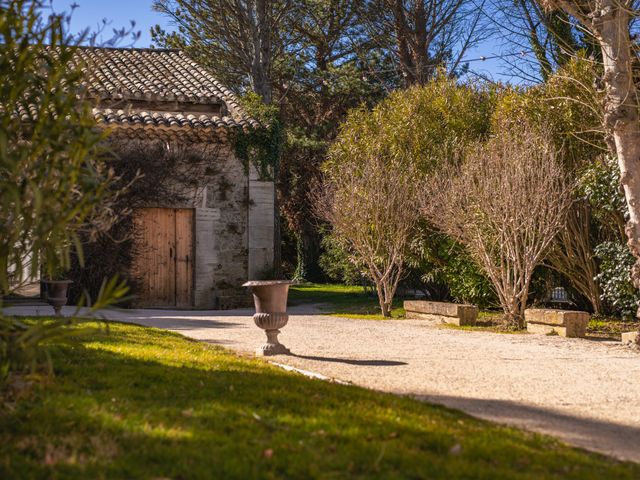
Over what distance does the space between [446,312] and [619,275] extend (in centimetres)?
277

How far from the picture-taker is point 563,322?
1040 cm

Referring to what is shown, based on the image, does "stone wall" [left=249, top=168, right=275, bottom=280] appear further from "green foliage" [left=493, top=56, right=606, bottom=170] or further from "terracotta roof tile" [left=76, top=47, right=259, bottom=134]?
"green foliage" [left=493, top=56, right=606, bottom=170]

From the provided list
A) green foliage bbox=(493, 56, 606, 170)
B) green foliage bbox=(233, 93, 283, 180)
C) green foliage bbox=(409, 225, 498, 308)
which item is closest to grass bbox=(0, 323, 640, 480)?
green foliage bbox=(409, 225, 498, 308)

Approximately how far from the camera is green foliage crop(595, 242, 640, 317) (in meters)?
11.3

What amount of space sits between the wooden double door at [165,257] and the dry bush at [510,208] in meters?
5.94

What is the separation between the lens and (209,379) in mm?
5746

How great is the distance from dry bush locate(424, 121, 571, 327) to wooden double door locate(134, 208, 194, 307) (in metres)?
5.94

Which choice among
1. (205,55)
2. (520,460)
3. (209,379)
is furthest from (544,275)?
(205,55)

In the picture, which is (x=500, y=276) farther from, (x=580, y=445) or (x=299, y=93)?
(x=299, y=93)

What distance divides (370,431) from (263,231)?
40.5 feet

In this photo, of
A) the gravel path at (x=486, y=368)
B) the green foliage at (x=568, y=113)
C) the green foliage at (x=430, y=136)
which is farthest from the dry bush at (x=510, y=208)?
the green foliage at (x=430, y=136)

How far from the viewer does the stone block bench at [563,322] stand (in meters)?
10.4

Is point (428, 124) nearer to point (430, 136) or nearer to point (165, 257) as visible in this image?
point (430, 136)

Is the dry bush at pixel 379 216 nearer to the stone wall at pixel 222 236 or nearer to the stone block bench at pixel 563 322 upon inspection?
the stone wall at pixel 222 236
